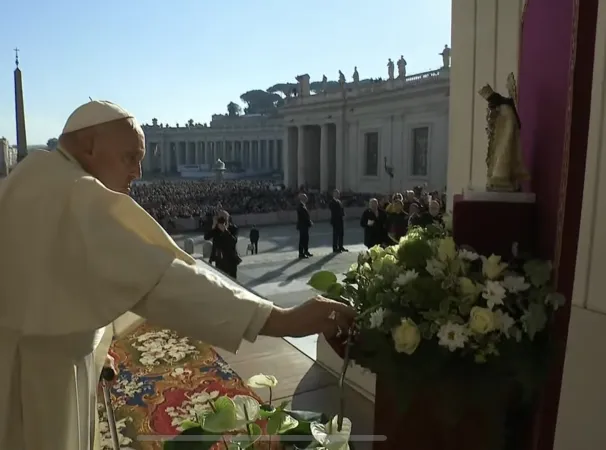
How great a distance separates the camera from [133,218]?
1.38 m

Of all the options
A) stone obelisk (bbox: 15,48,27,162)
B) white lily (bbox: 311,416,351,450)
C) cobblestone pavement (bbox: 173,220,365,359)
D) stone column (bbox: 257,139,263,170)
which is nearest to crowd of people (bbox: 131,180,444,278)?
cobblestone pavement (bbox: 173,220,365,359)

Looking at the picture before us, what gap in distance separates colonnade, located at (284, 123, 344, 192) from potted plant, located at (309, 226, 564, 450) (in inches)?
1376

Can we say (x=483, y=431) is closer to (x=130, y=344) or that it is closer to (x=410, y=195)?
(x=130, y=344)

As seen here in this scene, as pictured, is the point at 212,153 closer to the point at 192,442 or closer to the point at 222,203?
the point at 222,203


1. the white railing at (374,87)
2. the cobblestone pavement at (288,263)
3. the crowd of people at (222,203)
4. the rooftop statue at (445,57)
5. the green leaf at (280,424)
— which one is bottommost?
the cobblestone pavement at (288,263)

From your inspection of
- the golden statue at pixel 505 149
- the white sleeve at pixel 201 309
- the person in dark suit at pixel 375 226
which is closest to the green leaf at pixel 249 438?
the white sleeve at pixel 201 309

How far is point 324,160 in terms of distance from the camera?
125 feet

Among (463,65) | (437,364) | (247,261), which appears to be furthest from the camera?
(247,261)

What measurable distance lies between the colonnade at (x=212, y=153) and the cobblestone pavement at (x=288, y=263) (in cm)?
4860

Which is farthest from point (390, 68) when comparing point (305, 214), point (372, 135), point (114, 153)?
point (114, 153)

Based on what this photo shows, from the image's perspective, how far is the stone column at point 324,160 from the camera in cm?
3812

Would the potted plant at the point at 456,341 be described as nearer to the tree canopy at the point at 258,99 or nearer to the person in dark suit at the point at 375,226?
the person in dark suit at the point at 375,226

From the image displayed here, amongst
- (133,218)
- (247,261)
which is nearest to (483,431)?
(133,218)

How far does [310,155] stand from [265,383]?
131 ft
